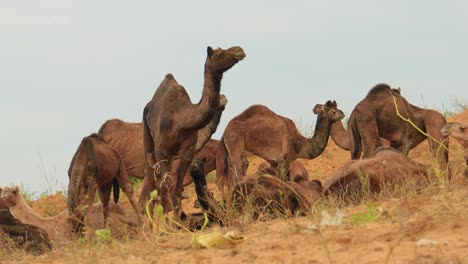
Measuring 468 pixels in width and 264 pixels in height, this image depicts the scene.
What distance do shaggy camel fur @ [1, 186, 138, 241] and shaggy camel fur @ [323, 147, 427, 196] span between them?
9.17 feet

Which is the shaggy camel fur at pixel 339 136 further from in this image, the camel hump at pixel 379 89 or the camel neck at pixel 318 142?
the camel hump at pixel 379 89

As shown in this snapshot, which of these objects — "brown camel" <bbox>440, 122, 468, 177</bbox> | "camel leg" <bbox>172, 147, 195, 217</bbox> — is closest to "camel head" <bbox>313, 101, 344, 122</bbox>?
"camel leg" <bbox>172, 147, 195, 217</bbox>

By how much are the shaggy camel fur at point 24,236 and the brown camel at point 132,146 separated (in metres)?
7.44

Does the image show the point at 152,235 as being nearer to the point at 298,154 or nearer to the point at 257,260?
the point at 257,260

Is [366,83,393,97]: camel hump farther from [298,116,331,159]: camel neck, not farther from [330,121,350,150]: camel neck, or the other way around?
[330,121,350,150]: camel neck

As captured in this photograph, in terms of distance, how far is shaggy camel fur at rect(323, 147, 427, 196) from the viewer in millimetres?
10164

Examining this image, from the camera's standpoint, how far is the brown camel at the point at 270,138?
16.7m

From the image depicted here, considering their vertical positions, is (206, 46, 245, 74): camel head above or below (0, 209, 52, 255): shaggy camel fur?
above

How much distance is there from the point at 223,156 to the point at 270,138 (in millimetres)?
1542

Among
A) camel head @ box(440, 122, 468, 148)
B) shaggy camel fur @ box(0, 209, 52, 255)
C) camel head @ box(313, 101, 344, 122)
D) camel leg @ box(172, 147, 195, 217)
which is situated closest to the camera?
shaggy camel fur @ box(0, 209, 52, 255)

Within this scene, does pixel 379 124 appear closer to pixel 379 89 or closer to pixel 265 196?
pixel 379 89

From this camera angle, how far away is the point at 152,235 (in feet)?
24.3

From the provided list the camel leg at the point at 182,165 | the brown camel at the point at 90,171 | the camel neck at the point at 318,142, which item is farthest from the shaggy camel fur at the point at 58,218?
the camel neck at the point at 318,142

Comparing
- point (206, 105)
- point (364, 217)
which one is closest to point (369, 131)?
point (206, 105)
